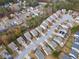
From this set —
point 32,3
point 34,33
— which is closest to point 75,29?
point 34,33

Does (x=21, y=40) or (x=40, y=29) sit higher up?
(x=21, y=40)

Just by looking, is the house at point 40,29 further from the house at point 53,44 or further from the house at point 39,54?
the house at point 39,54

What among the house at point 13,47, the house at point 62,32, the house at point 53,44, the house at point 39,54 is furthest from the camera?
the house at point 62,32

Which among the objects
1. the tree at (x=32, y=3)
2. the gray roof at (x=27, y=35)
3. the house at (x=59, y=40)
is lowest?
the tree at (x=32, y=3)

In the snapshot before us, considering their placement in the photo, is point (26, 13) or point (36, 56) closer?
point (36, 56)

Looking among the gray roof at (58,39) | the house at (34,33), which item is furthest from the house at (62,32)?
the house at (34,33)

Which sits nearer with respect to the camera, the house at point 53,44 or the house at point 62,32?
the house at point 53,44

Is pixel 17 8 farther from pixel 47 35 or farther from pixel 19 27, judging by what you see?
pixel 47 35

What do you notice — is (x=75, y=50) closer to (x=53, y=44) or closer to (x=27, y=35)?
(x=53, y=44)

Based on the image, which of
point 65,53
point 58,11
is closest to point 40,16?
point 58,11

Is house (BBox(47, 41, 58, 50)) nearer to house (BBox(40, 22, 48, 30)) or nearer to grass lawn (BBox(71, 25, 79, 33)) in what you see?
grass lawn (BBox(71, 25, 79, 33))

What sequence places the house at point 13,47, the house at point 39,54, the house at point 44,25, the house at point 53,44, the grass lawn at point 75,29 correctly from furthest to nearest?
the house at point 44,25 → the grass lawn at point 75,29 → the house at point 53,44 → the house at point 13,47 → the house at point 39,54
